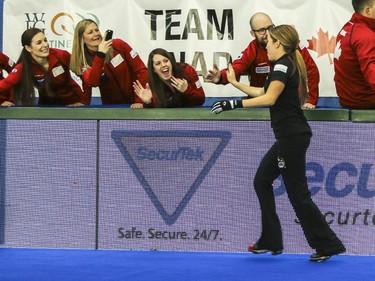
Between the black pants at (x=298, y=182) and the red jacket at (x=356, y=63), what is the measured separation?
3.49 feet

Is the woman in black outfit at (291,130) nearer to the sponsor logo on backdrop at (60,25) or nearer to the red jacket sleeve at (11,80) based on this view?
the red jacket sleeve at (11,80)

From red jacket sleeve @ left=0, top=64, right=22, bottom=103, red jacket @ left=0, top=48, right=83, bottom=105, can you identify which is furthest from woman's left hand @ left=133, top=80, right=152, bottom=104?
red jacket sleeve @ left=0, top=64, right=22, bottom=103

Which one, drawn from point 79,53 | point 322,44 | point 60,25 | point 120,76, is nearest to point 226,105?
point 120,76

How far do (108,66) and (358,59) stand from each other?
2.66 meters

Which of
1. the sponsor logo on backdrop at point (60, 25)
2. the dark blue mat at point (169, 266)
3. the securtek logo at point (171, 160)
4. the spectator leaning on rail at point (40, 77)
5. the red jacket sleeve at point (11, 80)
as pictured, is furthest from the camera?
the sponsor logo on backdrop at point (60, 25)

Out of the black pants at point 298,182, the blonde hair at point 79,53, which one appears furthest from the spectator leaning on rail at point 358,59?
the blonde hair at point 79,53

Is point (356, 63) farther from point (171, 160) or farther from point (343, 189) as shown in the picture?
point (171, 160)

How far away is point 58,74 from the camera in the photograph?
365 inches

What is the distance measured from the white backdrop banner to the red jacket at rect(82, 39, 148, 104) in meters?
1.21

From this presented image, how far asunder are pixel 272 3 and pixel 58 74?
8.89 ft

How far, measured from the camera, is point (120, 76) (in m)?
9.31

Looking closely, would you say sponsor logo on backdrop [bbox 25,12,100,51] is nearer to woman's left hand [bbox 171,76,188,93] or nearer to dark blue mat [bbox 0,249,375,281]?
woman's left hand [bbox 171,76,188,93]

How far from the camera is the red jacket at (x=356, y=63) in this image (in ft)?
26.2

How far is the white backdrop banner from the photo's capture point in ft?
33.6
